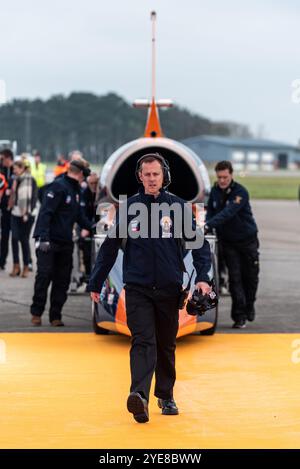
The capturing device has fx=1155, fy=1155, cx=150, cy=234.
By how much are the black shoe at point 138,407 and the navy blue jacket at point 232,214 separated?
486 centimetres

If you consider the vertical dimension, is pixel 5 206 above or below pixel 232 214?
below

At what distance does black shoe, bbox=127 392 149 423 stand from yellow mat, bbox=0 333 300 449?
6cm

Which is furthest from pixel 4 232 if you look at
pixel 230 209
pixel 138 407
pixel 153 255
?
pixel 138 407

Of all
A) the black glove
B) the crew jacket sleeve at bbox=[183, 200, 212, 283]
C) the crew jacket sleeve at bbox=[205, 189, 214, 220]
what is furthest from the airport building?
the crew jacket sleeve at bbox=[183, 200, 212, 283]

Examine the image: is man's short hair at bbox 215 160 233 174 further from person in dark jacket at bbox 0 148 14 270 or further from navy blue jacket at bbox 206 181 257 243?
person in dark jacket at bbox 0 148 14 270

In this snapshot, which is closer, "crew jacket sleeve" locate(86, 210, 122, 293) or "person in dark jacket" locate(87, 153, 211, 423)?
"person in dark jacket" locate(87, 153, 211, 423)

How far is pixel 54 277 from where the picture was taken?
42.1 ft

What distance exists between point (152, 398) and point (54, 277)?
4.16 meters

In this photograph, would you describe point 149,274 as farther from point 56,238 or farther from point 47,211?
point 56,238

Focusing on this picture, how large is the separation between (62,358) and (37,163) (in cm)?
2107

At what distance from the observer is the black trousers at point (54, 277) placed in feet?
41.4

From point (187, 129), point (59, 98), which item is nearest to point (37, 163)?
point (59, 98)

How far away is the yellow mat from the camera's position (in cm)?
747

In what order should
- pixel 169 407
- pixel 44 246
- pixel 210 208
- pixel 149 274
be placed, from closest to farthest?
pixel 149 274 → pixel 169 407 → pixel 44 246 → pixel 210 208
